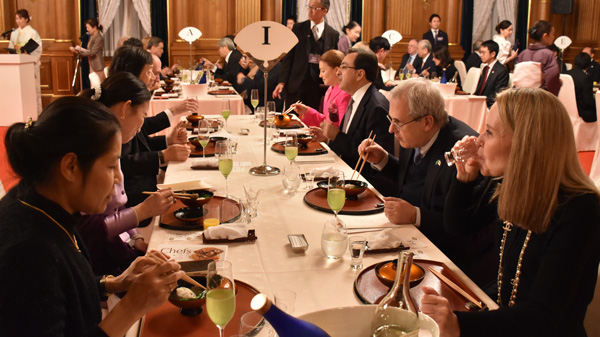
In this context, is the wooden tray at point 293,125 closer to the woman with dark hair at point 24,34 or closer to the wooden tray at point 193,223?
the wooden tray at point 193,223

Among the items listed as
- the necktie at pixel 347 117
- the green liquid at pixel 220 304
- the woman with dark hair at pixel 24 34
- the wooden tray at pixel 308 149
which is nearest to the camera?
the green liquid at pixel 220 304

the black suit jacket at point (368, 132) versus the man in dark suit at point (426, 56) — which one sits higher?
the man in dark suit at point (426, 56)

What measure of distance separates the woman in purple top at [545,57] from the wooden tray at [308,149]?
4065 millimetres

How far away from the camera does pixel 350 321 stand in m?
1.12

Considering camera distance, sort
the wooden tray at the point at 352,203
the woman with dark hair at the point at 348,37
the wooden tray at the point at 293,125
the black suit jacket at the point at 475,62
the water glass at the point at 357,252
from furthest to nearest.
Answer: the black suit jacket at the point at 475,62 < the woman with dark hair at the point at 348,37 < the wooden tray at the point at 293,125 < the wooden tray at the point at 352,203 < the water glass at the point at 357,252

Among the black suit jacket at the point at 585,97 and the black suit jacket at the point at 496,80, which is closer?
the black suit jacket at the point at 585,97

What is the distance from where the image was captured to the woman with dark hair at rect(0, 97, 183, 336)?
3.62ft

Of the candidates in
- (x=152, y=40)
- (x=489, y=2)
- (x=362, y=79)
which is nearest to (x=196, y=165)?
(x=362, y=79)

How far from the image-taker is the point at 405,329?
1.09 m

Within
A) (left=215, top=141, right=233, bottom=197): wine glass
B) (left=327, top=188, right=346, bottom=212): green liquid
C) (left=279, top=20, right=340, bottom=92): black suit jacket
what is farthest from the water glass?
(left=279, top=20, right=340, bottom=92): black suit jacket

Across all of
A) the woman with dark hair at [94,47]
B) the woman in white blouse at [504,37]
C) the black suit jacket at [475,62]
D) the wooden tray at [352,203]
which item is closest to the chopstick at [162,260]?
the wooden tray at [352,203]

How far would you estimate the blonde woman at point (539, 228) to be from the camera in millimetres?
1356

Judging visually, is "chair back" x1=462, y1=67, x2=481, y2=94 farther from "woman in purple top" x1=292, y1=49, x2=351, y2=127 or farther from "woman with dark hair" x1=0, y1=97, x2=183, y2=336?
"woman with dark hair" x1=0, y1=97, x2=183, y2=336

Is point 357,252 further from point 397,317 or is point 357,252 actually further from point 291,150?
point 291,150
